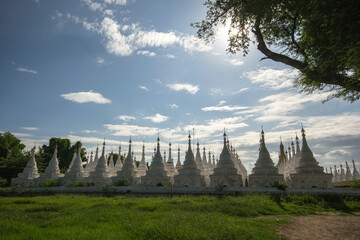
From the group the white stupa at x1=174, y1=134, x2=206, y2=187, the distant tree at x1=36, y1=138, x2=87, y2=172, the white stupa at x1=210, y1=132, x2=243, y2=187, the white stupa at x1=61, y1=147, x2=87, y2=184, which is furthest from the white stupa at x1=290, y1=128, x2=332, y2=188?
the distant tree at x1=36, y1=138, x2=87, y2=172

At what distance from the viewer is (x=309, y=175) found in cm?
2512

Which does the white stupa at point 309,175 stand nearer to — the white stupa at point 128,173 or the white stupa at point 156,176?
the white stupa at point 156,176

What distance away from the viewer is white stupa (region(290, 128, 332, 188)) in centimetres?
2488

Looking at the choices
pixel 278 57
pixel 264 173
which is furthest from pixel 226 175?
pixel 278 57

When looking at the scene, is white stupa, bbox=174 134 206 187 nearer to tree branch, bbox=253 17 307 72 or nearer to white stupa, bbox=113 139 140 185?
white stupa, bbox=113 139 140 185

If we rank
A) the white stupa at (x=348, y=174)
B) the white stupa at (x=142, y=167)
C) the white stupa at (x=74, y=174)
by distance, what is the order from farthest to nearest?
the white stupa at (x=348, y=174) < the white stupa at (x=142, y=167) < the white stupa at (x=74, y=174)

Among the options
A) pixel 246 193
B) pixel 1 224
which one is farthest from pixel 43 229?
pixel 246 193

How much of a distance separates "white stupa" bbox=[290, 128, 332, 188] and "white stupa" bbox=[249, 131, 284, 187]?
172 centimetres

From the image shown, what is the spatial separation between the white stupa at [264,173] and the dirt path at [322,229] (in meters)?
13.8

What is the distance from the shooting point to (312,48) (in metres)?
9.81

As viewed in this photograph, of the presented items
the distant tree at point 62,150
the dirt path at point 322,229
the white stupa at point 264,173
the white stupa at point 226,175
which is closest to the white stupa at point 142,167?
the white stupa at point 226,175

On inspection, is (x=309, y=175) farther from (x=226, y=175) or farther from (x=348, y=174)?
(x=348, y=174)

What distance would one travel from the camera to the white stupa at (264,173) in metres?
25.3

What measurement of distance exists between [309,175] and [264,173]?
4496 millimetres
